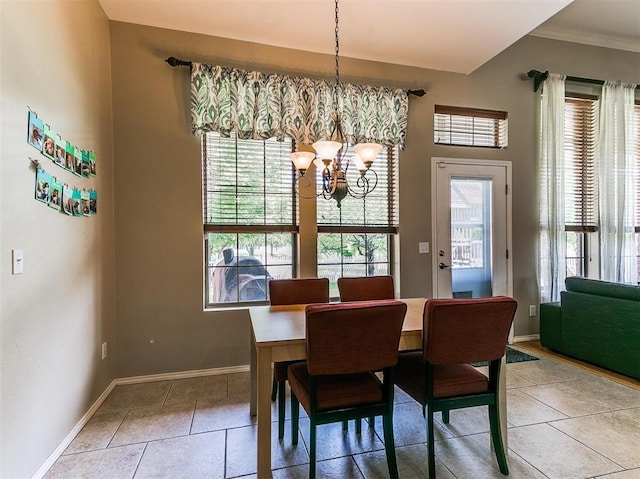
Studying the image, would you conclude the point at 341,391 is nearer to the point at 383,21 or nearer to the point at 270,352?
the point at 270,352

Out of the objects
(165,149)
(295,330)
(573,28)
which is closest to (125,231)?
(165,149)

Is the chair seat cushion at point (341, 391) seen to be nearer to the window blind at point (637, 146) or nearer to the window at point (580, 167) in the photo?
the window at point (580, 167)

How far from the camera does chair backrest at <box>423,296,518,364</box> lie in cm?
165

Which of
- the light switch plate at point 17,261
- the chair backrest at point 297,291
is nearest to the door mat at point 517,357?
the chair backrest at point 297,291

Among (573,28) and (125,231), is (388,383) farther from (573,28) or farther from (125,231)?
(573,28)

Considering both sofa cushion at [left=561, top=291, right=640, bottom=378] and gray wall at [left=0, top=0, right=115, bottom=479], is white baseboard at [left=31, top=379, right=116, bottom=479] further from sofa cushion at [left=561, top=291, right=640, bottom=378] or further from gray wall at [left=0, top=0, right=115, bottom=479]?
sofa cushion at [left=561, top=291, right=640, bottom=378]

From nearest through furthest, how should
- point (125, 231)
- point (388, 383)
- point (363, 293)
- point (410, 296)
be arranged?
1. point (388, 383)
2. point (363, 293)
3. point (125, 231)
4. point (410, 296)

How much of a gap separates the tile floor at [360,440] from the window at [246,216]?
3.28ft

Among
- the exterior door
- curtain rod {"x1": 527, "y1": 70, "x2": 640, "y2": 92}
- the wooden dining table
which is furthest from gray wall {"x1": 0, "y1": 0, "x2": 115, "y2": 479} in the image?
curtain rod {"x1": 527, "y1": 70, "x2": 640, "y2": 92}

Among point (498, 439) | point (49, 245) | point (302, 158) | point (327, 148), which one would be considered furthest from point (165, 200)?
point (498, 439)

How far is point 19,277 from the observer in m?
1.61

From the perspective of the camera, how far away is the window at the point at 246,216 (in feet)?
10.4

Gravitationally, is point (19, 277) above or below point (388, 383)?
above

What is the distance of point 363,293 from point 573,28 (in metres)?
4.06
